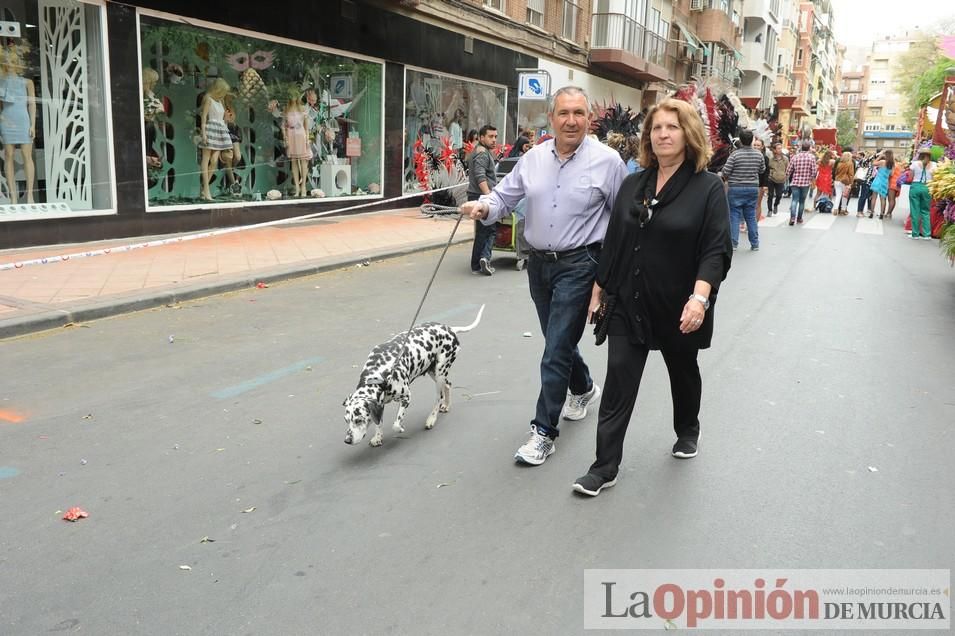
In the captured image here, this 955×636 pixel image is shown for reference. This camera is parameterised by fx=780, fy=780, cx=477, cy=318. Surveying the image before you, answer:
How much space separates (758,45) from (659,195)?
180 ft

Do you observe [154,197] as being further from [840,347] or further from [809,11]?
[809,11]

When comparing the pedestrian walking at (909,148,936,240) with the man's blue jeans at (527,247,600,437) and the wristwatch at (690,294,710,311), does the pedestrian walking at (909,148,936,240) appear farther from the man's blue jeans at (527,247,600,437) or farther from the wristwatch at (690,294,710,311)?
the wristwatch at (690,294,710,311)

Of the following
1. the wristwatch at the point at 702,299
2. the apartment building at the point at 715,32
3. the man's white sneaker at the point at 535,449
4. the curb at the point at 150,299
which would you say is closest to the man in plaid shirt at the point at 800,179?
the curb at the point at 150,299

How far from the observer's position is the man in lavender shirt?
4074 mm

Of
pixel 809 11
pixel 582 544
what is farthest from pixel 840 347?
pixel 809 11

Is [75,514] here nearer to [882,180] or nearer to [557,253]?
[557,253]

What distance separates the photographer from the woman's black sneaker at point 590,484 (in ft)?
12.3

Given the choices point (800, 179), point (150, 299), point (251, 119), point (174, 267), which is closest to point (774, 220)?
point (800, 179)

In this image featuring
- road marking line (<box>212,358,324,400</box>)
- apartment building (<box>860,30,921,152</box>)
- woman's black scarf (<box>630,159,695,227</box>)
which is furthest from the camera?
apartment building (<box>860,30,921,152</box>)

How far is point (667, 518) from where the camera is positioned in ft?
11.8

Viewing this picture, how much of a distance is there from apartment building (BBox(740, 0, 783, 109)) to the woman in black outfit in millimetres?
51618

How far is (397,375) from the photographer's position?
4293 mm

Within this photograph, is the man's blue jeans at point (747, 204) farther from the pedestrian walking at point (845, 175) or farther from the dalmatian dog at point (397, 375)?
the pedestrian walking at point (845, 175)

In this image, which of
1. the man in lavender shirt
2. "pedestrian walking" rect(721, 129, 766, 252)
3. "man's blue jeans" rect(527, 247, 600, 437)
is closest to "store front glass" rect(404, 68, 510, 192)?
"pedestrian walking" rect(721, 129, 766, 252)
